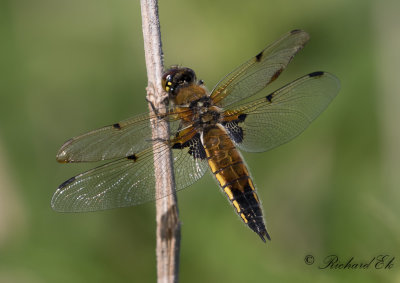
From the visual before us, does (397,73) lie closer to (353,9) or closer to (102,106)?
(353,9)

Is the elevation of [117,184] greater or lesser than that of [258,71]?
lesser

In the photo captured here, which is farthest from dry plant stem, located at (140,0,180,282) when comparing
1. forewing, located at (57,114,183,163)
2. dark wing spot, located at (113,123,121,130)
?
dark wing spot, located at (113,123,121,130)

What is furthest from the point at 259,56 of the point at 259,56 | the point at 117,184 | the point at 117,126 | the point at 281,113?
the point at 117,184

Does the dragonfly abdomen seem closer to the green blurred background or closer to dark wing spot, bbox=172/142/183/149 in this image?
dark wing spot, bbox=172/142/183/149

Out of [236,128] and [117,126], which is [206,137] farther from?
[117,126]

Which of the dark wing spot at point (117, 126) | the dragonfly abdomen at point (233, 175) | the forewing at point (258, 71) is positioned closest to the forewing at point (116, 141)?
the dark wing spot at point (117, 126)
